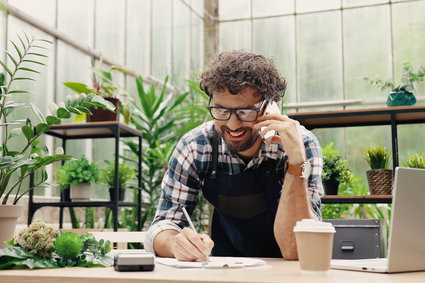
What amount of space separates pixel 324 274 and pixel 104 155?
169 inches

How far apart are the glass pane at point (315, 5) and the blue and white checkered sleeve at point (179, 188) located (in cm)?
593

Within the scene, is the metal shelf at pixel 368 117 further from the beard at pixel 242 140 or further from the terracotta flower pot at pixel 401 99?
the beard at pixel 242 140

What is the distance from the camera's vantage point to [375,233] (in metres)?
3.17

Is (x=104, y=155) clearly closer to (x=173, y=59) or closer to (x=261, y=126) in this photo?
(x=173, y=59)

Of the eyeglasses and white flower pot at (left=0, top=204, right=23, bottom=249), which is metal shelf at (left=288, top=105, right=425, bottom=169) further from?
white flower pot at (left=0, top=204, right=23, bottom=249)

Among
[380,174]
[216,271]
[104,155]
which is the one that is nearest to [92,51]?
[104,155]

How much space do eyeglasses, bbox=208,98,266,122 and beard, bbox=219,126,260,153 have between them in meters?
0.04

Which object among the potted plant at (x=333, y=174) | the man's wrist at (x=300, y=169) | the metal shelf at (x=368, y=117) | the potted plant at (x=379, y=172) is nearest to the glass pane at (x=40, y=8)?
the metal shelf at (x=368, y=117)

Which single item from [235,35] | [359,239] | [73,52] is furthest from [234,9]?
[359,239]

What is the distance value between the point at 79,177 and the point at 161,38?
10.8 feet

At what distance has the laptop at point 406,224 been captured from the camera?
3.72 feet

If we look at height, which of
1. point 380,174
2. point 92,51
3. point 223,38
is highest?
point 223,38

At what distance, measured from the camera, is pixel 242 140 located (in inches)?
78.4

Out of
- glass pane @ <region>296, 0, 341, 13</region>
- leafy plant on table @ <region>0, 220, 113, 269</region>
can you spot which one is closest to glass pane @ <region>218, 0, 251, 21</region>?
glass pane @ <region>296, 0, 341, 13</region>
